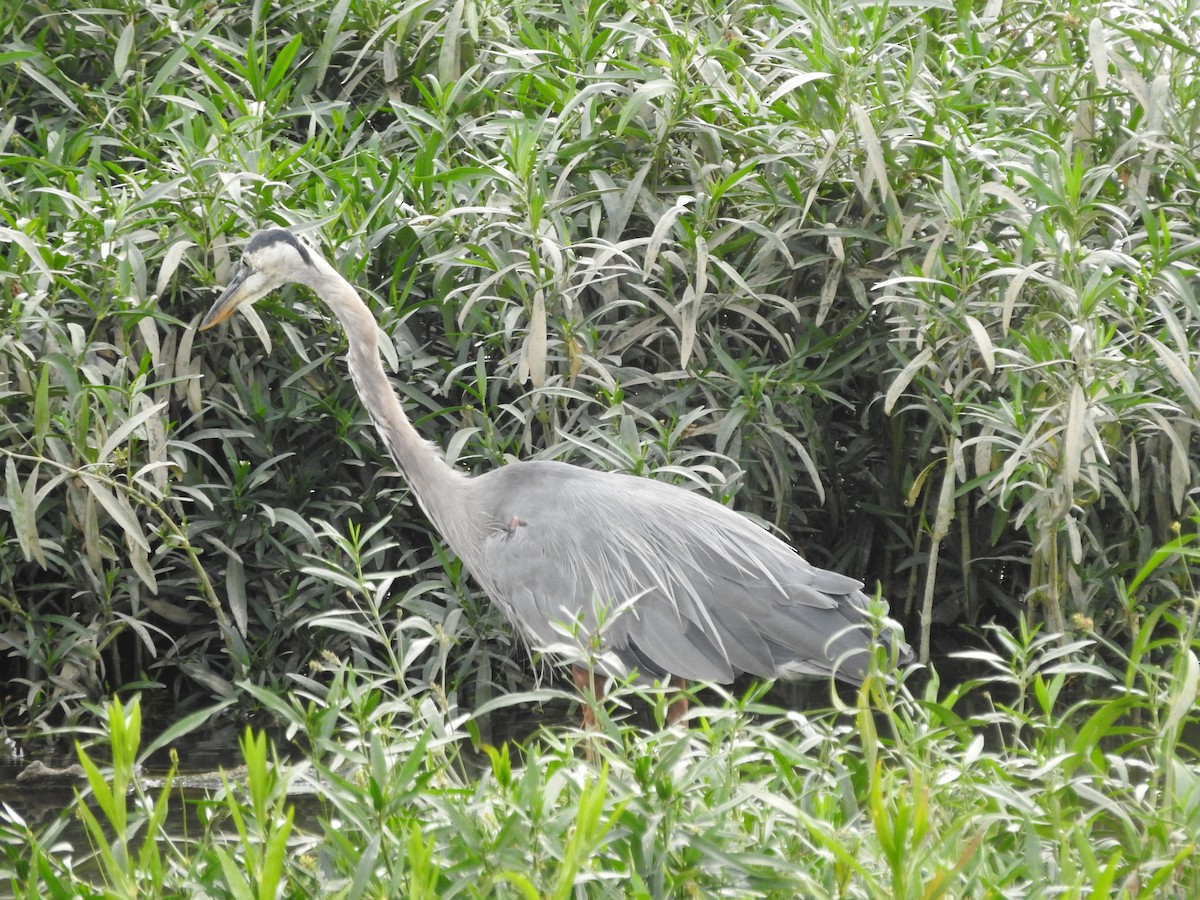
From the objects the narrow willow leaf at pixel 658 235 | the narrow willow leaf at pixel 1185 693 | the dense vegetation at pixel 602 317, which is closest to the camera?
the narrow willow leaf at pixel 1185 693

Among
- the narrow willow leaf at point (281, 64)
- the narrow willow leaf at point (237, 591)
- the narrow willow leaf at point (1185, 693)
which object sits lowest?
the narrow willow leaf at point (237, 591)

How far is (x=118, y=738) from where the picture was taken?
6.65 ft

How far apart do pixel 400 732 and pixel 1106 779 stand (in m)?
1.23

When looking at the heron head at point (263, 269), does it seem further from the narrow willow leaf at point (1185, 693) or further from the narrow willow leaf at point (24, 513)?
the narrow willow leaf at point (1185, 693)

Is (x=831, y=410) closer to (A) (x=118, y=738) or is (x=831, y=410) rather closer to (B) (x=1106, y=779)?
(B) (x=1106, y=779)

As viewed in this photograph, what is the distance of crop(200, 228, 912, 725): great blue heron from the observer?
154 inches

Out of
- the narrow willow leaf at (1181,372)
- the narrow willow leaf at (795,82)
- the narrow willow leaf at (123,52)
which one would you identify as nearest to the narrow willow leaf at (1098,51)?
the narrow willow leaf at (795,82)

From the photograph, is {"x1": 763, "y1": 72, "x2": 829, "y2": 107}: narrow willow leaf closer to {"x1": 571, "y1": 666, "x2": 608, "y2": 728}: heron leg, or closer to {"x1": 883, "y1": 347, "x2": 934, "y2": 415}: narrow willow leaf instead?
{"x1": 883, "y1": 347, "x2": 934, "y2": 415}: narrow willow leaf

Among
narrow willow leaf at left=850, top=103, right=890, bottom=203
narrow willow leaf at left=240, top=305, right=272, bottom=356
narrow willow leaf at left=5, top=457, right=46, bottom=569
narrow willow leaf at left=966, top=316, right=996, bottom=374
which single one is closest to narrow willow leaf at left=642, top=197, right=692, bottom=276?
narrow willow leaf at left=850, top=103, right=890, bottom=203

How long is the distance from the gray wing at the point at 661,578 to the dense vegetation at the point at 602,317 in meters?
0.19

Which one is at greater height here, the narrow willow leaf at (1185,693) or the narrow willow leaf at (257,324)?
the narrow willow leaf at (1185,693)

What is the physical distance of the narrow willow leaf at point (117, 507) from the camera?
12.9ft

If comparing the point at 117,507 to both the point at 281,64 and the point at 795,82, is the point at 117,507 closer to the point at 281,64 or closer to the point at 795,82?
the point at 281,64

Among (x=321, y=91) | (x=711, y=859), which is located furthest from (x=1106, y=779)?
(x=321, y=91)
